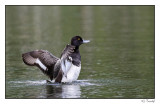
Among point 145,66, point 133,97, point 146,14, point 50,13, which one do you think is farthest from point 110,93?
point 50,13

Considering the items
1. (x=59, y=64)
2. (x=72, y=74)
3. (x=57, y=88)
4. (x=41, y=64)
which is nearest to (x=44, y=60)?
(x=41, y=64)

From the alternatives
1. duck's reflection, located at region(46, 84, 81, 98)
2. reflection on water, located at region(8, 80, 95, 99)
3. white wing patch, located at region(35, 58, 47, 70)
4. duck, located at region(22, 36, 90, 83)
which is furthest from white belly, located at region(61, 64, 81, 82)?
white wing patch, located at region(35, 58, 47, 70)

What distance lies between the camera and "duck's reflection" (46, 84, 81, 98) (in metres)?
12.0

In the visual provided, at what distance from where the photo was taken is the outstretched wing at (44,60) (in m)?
14.1

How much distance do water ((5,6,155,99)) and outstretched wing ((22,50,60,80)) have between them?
34 cm

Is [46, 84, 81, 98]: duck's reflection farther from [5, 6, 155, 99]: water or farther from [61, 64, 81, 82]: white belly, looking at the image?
[61, 64, 81, 82]: white belly

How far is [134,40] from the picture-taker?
22766 millimetres

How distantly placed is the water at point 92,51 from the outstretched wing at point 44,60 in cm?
34

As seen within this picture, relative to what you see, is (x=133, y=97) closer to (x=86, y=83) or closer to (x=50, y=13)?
(x=86, y=83)

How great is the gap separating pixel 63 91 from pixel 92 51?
7858 millimetres

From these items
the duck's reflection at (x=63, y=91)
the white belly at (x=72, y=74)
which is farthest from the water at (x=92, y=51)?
the white belly at (x=72, y=74)

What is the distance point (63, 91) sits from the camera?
12.6 meters

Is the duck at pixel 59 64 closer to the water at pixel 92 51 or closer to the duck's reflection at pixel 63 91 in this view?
the water at pixel 92 51

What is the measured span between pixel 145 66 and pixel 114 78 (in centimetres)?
243
